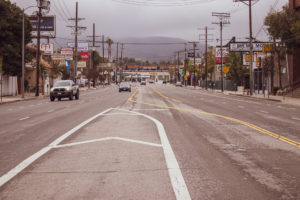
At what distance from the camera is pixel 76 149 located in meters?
9.65

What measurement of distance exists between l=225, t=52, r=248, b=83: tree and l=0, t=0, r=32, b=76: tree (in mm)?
37133

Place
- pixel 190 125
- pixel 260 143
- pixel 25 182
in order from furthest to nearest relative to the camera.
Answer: pixel 190 125, pixel 260 143, pixel 25 182

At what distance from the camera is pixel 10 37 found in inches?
1740

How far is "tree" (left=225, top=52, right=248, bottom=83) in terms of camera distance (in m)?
68.4

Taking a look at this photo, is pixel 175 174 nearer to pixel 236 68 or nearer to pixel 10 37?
pixel 10 37

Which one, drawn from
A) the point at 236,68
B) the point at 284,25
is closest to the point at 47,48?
the point at 236,68

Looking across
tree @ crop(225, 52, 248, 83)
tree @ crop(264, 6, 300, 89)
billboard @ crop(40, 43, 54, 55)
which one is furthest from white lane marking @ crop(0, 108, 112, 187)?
tree @ crop(225, 52, 248, 83)

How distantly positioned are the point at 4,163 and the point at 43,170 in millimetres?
1185

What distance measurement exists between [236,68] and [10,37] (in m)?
38.9

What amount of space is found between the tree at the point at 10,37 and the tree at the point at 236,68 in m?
37.1

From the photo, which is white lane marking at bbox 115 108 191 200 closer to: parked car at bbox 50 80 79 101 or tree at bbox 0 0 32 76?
parked car at bbox 50 80 79 101

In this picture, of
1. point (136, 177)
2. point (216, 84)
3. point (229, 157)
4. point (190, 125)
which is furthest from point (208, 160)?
point (216, 84)

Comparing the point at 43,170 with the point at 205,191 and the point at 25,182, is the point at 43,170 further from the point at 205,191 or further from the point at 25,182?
the point at 205,191

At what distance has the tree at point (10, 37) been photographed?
43.5 meters
